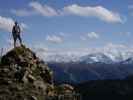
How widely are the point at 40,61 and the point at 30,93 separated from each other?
10.9 meters

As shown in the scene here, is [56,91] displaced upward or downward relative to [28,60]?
downward

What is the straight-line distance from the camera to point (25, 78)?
243ft

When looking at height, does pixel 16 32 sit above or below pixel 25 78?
above

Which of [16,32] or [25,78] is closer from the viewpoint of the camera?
[25,78]

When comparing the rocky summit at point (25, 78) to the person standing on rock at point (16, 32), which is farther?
the person standing on rock at point (16, 32)

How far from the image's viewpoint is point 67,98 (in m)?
75.3

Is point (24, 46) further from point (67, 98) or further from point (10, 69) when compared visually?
point (67, 98)

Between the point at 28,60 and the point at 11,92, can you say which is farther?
the point at 28,60

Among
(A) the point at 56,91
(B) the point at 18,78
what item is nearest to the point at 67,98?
(A) the point at 56,91

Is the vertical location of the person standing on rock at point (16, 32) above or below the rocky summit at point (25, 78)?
above

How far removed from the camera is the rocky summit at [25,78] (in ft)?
236

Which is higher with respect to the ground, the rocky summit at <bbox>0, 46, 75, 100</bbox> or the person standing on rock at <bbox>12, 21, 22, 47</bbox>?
the person standing on rock at <bbox>12, 21, 22, 47</bbox>

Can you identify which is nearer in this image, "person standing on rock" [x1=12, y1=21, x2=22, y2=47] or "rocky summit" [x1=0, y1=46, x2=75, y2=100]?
"rocky summit" [x1=0, y1=46, x2=75, y2=100]

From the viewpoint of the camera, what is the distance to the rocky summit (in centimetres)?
7200
